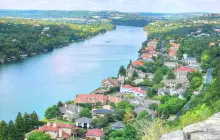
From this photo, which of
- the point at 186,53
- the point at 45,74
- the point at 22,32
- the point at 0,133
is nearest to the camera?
the point at 0,133

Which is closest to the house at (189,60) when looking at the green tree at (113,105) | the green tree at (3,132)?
the green tree at (113,105)

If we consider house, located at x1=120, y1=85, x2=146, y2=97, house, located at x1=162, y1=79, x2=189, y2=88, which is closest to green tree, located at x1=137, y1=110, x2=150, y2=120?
house, located at x1=120, y1=85, x2=146, y2=97

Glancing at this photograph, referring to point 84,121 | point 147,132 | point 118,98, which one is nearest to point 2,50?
point 118,98

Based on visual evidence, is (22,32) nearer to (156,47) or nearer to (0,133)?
(156,47)

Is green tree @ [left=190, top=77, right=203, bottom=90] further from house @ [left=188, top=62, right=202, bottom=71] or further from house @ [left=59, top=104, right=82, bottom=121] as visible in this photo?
house @ [left=59, top=104, right=82, bottom=121]

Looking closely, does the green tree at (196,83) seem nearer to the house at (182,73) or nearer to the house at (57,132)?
the house at (182,73)

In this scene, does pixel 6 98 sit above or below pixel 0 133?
below

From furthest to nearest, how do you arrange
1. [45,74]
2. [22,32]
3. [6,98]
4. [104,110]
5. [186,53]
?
[22,32] → [186,53] → [45,74] → [6,98] → [104,110]
